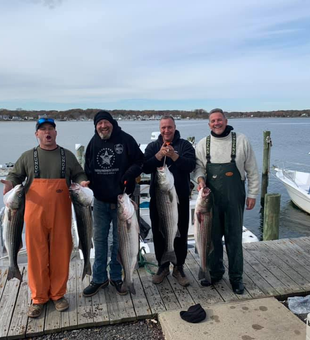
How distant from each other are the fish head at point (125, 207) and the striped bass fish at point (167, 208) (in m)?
0.38

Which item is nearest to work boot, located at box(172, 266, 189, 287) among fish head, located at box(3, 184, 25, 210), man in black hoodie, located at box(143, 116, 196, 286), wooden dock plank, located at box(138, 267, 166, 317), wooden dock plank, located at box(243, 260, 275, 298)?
man in black hoodie, located at box(143, 116, 196, 286)

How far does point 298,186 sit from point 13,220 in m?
14.0

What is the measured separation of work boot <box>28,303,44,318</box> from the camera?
3.65 m

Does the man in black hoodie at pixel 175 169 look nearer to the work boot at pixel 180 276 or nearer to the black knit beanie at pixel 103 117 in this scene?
the work boot at pixel 180 276

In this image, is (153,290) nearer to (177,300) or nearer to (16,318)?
(177,300)

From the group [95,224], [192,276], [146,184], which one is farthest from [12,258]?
[146,184]

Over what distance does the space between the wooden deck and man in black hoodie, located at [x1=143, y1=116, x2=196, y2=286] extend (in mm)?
263

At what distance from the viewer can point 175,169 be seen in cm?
404

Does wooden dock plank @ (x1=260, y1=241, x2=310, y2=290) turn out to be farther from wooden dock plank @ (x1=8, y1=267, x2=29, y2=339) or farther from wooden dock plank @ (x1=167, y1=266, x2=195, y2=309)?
wooden dock plank @ (x1=8, y1=267, x2=29, y2=339)

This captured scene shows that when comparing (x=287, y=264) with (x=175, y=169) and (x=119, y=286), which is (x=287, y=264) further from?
(x=119, y=286)

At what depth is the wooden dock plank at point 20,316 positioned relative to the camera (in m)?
3.43

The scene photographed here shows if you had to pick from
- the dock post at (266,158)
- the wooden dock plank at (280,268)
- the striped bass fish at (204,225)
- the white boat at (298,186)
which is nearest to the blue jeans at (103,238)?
the striped bass fish at (204,225)

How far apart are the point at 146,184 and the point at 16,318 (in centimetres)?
939

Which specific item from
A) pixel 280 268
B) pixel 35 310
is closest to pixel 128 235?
pixel 35 310
